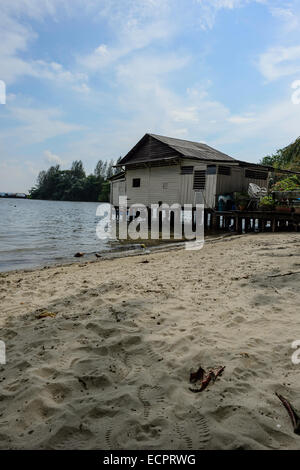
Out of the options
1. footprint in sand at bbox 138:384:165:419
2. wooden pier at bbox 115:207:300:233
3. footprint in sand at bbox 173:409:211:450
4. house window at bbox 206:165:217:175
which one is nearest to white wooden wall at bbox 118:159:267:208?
house window at bbox 206:165:217:175

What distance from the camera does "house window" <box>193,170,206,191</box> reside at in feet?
62.6

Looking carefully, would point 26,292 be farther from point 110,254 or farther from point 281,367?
point 110,254

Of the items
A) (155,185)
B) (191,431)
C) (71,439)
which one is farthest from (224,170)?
(71,439)

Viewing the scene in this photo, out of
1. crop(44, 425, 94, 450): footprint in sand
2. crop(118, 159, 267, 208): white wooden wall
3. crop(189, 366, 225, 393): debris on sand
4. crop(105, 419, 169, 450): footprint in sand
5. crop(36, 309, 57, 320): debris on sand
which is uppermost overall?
crop(118, 159, 267, 208): white wooden wall

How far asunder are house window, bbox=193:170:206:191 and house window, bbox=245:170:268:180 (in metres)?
3.74

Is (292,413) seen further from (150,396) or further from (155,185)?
(155,185)

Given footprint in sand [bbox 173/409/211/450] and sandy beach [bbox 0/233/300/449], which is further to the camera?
sandy beach [bbox 0/233/300/449]

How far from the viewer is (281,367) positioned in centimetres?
274

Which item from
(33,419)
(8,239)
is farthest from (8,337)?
(8,239)

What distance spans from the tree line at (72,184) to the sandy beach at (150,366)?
91.0 metres

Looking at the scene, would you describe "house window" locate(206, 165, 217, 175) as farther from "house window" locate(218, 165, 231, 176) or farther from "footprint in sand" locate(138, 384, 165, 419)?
"footprint in sand" locate(138, 384, 165, 419)

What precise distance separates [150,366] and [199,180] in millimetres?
17447

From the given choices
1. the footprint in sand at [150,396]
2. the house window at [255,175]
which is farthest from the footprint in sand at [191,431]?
the house window at [255,175]

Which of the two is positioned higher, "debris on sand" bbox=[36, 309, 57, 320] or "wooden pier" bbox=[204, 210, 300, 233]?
"wooden pier" bbox=[204, 210, 300, 233]
